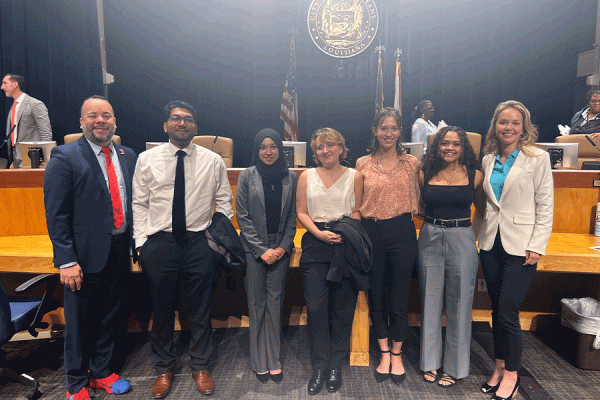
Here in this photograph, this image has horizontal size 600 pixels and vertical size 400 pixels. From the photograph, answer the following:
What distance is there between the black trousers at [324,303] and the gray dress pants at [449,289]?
43cm

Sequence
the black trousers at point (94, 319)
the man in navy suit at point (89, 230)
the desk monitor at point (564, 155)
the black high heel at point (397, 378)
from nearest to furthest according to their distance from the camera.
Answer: the man in navy suit at point (89, 230), the black trousers at point (94, 319), the black high heel at point (397, 378), the desk monitor at point (564, 155)

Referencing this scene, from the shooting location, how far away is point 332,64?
6648mm

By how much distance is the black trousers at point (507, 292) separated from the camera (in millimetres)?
1940

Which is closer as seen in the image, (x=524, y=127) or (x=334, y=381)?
(x=524, y=127)

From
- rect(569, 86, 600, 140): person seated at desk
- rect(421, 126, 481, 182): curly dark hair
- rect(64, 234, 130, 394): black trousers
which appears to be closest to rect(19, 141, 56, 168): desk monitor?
rect(64, 234, 130, 394): black trousers

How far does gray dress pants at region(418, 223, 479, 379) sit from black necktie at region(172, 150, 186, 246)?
1.34 meters

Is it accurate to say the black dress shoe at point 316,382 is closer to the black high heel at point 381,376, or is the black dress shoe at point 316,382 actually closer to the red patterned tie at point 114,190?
the black high heel at point 381,376

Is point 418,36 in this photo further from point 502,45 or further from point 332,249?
point 332,249

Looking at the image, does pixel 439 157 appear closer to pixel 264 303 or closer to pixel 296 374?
pixel 264 303

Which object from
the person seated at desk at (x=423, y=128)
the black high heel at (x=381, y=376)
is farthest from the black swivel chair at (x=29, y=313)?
the person seated at desk at (x=423, y=128)

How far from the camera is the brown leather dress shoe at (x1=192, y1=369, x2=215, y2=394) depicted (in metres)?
2.15

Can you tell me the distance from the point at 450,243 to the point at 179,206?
148 cm

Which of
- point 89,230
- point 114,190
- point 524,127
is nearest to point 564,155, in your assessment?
point 524,127

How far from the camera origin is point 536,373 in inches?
93.4
